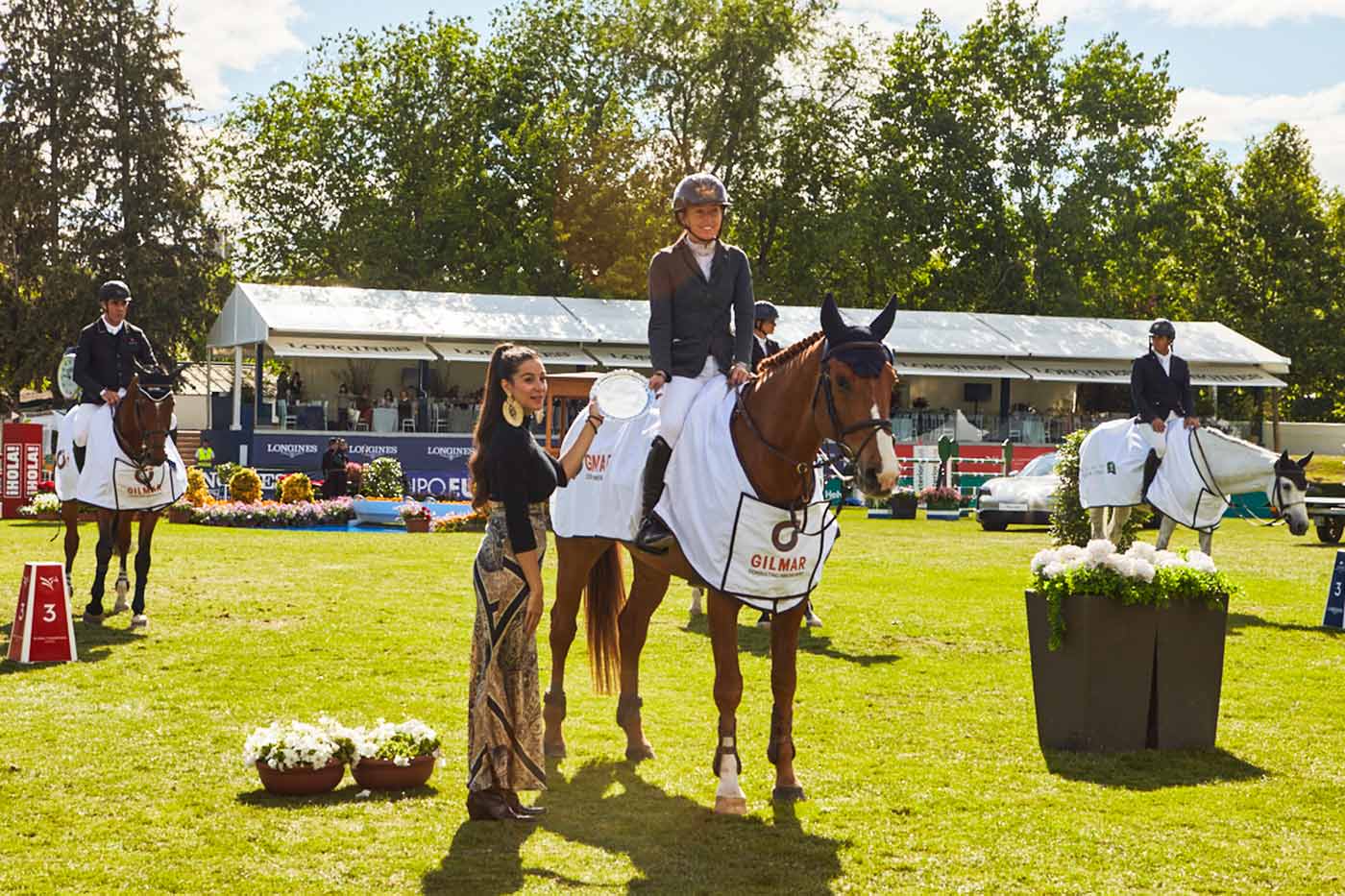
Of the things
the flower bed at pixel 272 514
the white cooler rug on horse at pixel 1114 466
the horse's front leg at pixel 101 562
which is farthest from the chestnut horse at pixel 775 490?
the flower bed at pixel 272 514

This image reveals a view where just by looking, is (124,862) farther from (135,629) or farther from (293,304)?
(293,304)

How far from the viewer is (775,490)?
22.5 ft

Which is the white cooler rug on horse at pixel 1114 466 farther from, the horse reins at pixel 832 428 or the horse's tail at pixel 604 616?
the horse reins at pixel 832 428

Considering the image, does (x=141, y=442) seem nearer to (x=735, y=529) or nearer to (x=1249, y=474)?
(x=735, y=529)

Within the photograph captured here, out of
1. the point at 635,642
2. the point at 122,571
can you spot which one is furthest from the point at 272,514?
the point at 635,642

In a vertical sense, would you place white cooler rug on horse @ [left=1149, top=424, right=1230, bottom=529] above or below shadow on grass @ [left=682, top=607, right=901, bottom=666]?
above

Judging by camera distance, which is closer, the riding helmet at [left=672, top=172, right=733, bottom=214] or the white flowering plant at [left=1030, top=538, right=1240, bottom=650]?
the riding helmet at [left=672, top=172, right=733, bottom=214]

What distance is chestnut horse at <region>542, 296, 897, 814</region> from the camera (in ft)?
20.5

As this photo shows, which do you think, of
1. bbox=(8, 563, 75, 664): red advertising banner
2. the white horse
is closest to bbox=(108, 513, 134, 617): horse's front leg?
bbox=(8, 563, 75, 664): red advertising banner

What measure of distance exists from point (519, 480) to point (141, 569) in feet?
25.5

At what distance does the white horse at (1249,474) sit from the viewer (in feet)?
48.2

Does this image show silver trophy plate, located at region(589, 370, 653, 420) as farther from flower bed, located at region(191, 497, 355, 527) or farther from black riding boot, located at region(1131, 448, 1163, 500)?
flower bed, located at region(191, 497, 355, 527)

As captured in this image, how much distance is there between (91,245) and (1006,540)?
34.7 m

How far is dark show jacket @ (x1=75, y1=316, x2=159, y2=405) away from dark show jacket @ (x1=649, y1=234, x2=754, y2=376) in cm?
717
